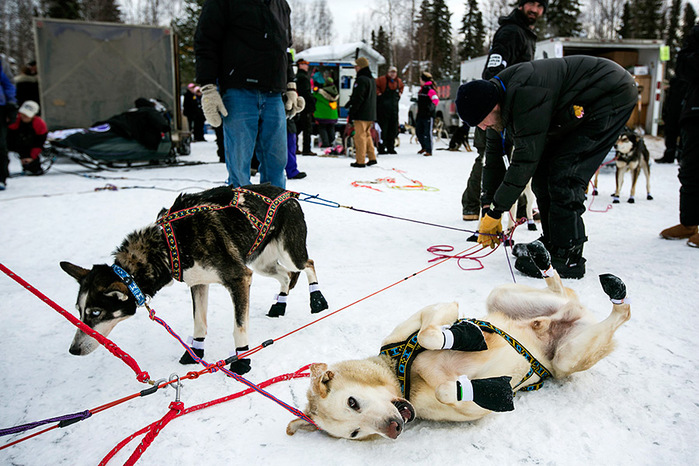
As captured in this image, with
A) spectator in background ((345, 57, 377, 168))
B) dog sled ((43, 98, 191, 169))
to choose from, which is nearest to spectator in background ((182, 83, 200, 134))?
dog sled ((43, 98, 191, 169))

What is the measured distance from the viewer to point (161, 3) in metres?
35.5

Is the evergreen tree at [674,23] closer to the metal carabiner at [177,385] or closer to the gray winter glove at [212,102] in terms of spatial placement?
the gray winter glove at [212,102]

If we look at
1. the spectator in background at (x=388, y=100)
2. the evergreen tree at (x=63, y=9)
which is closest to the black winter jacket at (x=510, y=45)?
the spectator in background at (x=388, y=100)

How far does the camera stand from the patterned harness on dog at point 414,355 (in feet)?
5.63

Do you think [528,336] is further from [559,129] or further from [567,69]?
[567,69]

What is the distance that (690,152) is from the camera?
155 inches

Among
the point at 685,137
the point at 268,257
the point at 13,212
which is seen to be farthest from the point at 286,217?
the point at 13,212

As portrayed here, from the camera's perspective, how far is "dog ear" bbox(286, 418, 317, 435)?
163cm

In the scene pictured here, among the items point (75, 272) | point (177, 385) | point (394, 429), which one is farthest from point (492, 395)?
point (75, 272)

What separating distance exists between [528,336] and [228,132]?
116 inches

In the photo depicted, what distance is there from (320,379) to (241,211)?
105cm

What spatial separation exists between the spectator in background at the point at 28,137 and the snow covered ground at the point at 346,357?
4.06 metres

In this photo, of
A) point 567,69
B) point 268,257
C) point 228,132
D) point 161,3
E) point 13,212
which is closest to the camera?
point 268,257

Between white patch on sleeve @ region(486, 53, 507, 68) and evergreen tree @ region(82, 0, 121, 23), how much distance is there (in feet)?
101
